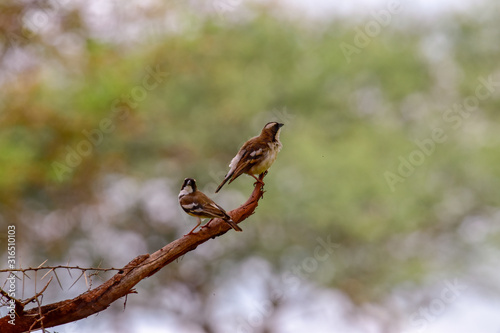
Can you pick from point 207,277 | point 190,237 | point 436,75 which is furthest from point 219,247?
point 190,237

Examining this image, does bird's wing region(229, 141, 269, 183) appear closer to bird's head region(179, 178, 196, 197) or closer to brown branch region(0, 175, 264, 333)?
bird's head region(179, 178, 196, 197)

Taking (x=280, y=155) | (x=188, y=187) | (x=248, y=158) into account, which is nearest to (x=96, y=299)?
(x=188, y=187)

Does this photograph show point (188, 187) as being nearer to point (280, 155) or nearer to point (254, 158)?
point (254, 158)

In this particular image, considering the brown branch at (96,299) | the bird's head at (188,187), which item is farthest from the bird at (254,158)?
the brown branch at (96,299)

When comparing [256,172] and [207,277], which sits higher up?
[207,277]

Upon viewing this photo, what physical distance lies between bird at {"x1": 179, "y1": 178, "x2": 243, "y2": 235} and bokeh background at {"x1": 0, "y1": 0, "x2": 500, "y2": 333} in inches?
A: 510

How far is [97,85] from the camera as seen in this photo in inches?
781

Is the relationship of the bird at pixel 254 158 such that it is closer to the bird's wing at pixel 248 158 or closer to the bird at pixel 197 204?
the bird's wing at pixel 248 158

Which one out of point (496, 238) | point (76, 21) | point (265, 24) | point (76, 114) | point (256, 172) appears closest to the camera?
point (256, 172)

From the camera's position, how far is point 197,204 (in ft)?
17.7

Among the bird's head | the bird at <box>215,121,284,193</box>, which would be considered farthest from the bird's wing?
the bird's head

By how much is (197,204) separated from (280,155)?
1423 cm

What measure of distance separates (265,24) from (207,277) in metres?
7.38

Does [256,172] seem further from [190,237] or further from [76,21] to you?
[76,21]
